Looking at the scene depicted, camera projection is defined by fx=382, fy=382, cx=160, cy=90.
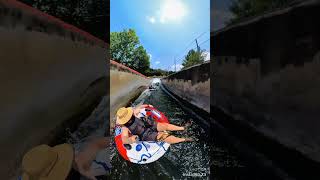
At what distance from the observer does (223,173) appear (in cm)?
408

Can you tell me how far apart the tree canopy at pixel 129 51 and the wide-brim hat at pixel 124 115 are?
19.4 inches

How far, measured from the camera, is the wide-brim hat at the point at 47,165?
2658mm

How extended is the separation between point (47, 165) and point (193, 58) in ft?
6.66

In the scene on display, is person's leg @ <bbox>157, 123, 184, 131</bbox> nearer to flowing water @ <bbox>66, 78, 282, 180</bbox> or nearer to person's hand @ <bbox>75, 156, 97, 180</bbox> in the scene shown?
flowing water @ <bbox>66, 78, 282, 180</bbox>

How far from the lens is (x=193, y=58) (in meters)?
4.12

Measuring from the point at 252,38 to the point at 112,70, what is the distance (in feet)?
6.90

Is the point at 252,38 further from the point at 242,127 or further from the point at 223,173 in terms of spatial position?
the point at 223,173

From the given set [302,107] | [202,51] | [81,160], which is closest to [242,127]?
[302,107]

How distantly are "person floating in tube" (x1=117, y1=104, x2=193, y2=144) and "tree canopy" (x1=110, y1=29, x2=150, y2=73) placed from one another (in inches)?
19.7

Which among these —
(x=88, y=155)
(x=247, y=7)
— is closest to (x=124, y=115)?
(x=88, y=155)

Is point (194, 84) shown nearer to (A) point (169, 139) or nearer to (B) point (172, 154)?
(A) point (169, 139)

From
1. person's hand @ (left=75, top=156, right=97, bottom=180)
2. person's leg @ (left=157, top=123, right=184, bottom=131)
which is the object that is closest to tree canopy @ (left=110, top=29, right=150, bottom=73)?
person's leg @ (left=157, top=123, right=184, bottom=131)

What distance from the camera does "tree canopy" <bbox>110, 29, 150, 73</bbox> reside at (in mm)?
3771

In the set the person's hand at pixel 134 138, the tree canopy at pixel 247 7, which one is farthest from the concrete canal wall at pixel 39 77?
the tree canopy at pixel 247 7
